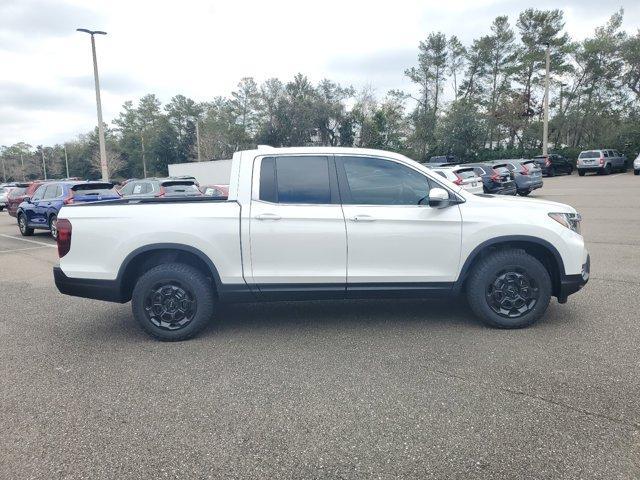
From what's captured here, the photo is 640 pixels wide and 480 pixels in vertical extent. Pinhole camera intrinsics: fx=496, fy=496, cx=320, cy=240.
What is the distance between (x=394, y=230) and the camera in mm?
4738

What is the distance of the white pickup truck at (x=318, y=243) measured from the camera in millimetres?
4715

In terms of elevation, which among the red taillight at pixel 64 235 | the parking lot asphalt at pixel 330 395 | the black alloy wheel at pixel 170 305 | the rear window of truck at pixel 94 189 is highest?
the rear window of truck at pixel 94 189

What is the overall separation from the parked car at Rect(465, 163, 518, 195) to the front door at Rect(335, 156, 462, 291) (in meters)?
13.9

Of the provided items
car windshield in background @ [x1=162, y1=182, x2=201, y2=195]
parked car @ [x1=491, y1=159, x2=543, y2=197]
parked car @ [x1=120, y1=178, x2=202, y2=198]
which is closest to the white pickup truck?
parked car @ [x1=120, y1=178, x2=202, y2=198]

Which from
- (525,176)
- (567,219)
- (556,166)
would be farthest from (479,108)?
(567,219)

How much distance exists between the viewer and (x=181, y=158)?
2938 inches

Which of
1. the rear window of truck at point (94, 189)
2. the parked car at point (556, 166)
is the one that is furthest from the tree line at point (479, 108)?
the rear window of truck at point (94, 189)

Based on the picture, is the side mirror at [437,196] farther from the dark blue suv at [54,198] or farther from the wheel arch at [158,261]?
the dark blue suv at [54,198]

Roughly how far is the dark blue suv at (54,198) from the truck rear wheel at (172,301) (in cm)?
980

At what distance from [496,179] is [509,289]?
557 inches

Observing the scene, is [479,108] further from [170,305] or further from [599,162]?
[170,305]

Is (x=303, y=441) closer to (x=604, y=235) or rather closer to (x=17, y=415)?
(x=17, y=415)

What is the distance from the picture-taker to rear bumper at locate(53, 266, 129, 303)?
15.7 ft

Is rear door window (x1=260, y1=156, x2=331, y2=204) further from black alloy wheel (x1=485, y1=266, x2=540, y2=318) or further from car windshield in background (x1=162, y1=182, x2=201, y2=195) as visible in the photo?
car windshield in background (x1=162, y1=182, x2=201, y2=195)
